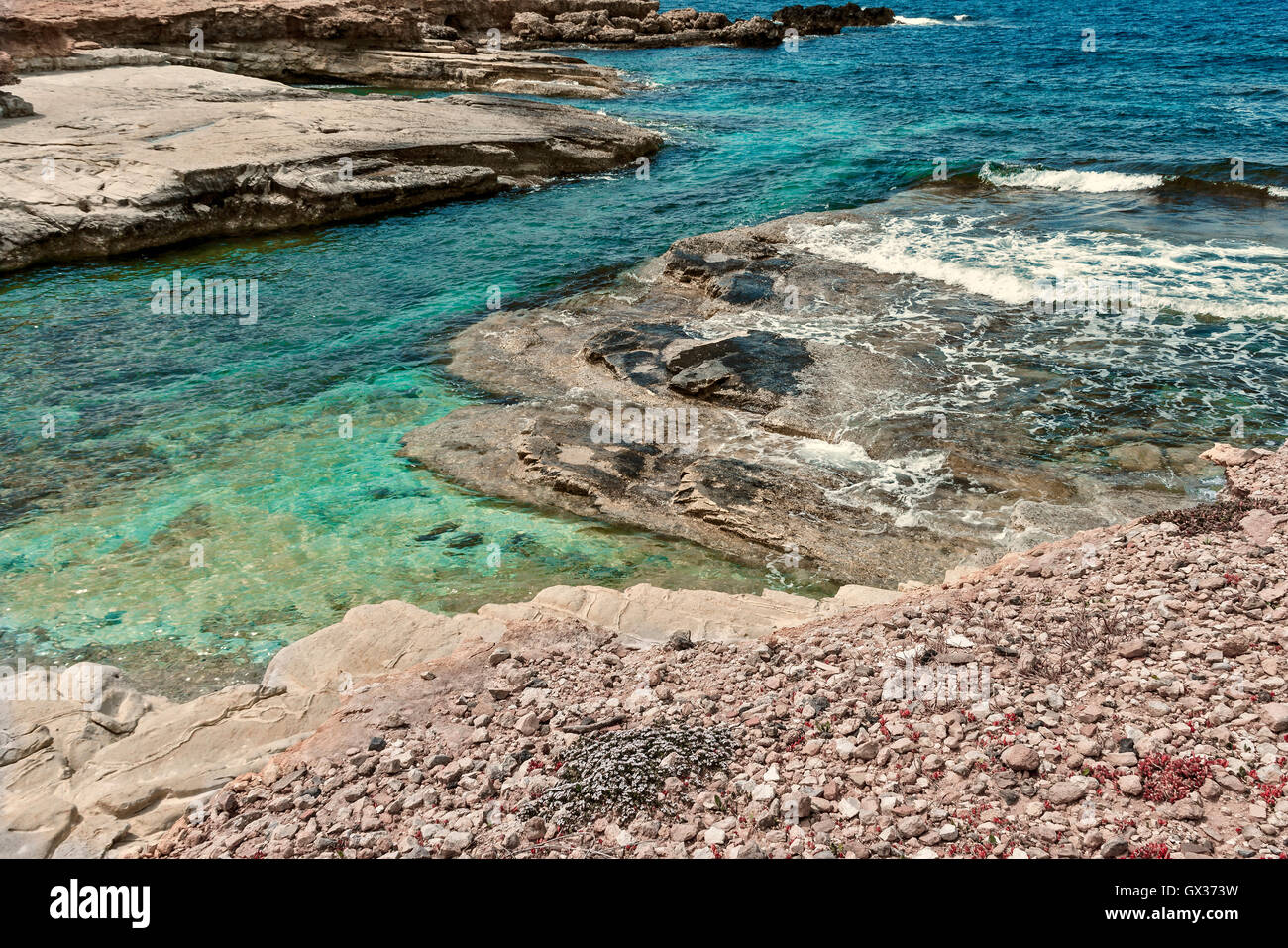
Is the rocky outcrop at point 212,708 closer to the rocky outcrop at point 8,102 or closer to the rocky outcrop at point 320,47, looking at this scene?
the rocky outcrop at point 8,102

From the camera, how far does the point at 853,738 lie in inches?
220

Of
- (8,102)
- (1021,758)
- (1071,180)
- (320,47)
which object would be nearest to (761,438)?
(1021,758)

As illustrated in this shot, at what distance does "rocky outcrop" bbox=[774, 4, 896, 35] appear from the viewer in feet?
190

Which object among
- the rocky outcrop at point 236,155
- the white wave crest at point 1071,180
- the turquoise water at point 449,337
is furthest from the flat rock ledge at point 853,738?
the white wave crest at point 1071,180

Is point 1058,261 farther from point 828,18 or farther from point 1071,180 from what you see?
point 828,18

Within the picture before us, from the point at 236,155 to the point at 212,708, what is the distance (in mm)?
19187

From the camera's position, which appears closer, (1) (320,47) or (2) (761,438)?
(2) (761,438)

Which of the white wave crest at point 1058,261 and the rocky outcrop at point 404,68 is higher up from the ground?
the rocky outcrop at point 404,68

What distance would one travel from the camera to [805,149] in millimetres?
27625

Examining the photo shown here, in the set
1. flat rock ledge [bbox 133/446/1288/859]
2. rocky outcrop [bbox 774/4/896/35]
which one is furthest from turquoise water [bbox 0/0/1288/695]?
rocky outcrop [bbox 774/4/896/35]

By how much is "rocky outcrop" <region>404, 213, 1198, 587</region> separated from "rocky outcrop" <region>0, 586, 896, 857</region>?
5.12ft

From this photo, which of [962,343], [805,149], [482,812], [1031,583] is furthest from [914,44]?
[482,812]

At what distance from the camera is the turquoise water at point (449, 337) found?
9398 mm

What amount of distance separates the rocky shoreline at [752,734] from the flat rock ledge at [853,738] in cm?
2
